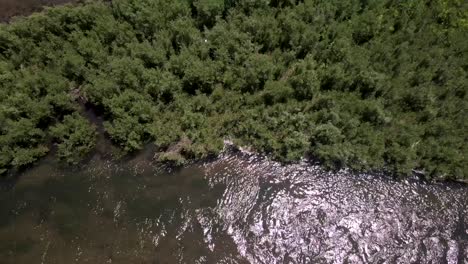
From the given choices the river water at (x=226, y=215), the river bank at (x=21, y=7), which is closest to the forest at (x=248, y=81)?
the river water at (x=226, y=215)

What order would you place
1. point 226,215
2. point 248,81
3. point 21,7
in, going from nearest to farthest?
point 226,215
point 248,81
point 21,7

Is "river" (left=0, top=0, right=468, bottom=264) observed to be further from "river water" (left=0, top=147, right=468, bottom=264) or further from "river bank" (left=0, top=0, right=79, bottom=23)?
"river bank" (left=0, top=0, right=79, bottom=23)

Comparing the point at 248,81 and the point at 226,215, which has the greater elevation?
the point at 248,81

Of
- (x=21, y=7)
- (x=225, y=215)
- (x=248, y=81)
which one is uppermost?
(x=21, y=7)

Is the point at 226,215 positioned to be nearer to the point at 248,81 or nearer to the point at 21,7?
the point at 248,81

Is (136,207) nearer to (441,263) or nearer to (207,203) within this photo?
(207,203)

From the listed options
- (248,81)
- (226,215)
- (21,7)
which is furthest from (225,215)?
(21,7)

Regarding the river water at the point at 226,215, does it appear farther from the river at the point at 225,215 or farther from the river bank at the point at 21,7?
→ the river bank at the point at 21,7
